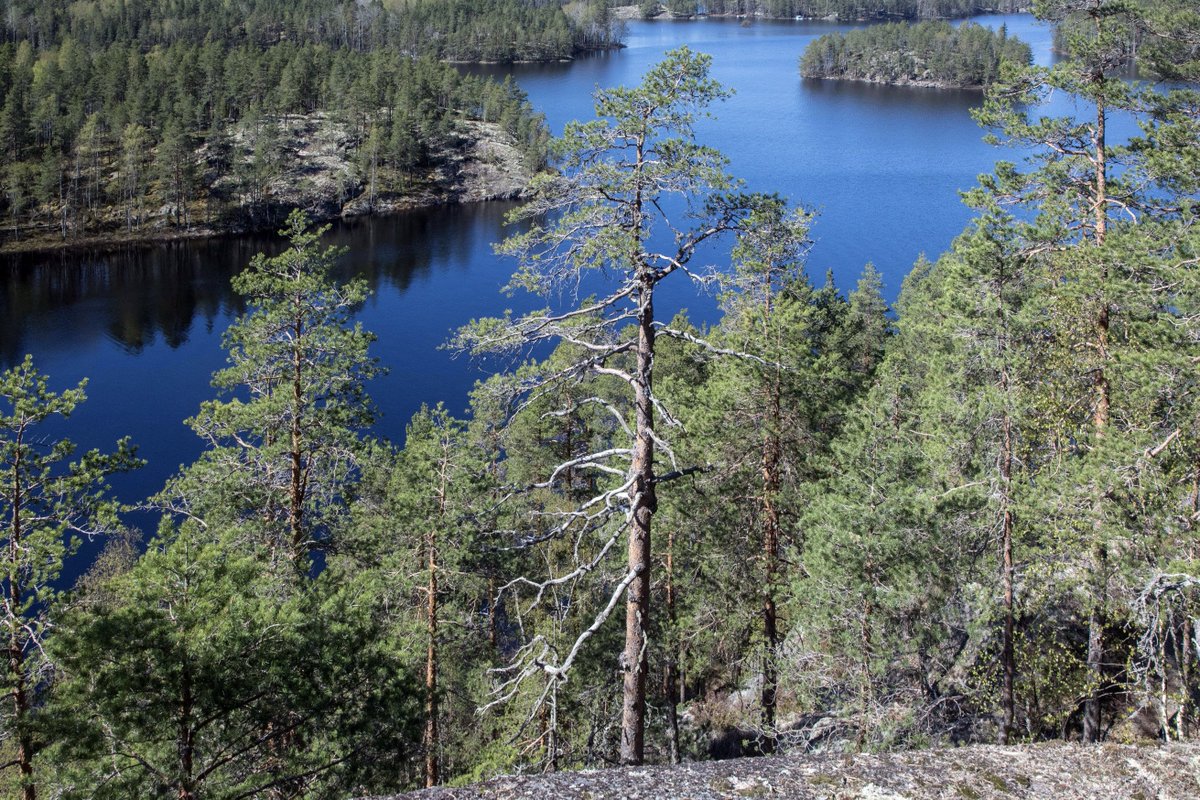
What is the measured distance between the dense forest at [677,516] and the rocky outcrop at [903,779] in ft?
4.40

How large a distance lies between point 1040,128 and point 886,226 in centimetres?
5344

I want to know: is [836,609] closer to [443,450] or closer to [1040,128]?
[443,450]

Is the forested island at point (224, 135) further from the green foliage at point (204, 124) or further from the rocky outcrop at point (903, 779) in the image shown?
the rocky outcrop at point (903, 779)

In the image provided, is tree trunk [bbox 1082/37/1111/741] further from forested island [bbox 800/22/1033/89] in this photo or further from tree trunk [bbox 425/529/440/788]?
forested island [bbox 800/22/1033/89]

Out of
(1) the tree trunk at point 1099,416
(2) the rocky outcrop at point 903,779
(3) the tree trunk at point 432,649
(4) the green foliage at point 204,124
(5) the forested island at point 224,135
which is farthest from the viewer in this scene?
(4) the green foliage at point 204,124

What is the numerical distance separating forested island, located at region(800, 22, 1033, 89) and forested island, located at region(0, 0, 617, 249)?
67091 mm

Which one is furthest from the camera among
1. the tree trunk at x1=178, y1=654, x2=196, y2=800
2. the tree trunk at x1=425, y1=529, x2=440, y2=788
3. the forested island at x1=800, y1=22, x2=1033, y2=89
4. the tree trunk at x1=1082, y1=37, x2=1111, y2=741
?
the forested island at x1=800, y1=22, x2=1033, y2=89

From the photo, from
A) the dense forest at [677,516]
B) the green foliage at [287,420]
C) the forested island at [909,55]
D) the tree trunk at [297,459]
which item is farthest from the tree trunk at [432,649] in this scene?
the forested island at [909,55]

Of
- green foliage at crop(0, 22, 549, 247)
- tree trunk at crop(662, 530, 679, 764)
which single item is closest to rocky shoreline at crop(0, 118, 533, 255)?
green foliage at crop(0, 22, 549, 247)

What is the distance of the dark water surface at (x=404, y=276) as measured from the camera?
156 feet

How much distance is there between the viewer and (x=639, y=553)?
8992 mm

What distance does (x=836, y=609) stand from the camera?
12.8 metres

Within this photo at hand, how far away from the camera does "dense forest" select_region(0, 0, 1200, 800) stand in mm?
9117

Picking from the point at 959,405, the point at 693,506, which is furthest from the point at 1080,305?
the point at 693,506
